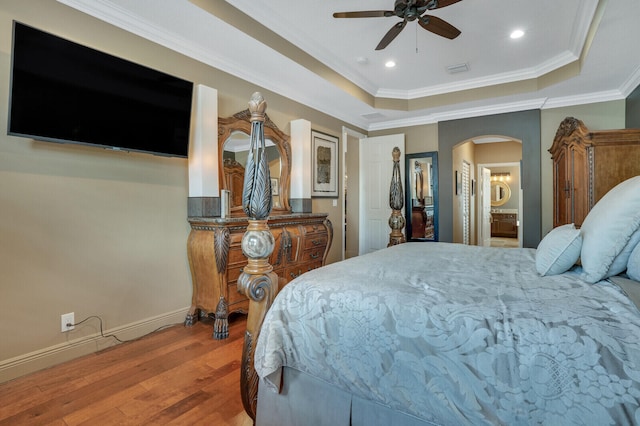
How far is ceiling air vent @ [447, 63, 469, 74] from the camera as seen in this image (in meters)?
3.90

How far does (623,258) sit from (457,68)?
3415 millimetres

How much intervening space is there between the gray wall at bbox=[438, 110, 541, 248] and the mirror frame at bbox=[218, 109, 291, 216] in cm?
276

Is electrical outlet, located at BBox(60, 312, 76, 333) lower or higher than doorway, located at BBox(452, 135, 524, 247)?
lower

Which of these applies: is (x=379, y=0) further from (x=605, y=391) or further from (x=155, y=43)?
(x=605, y=391)

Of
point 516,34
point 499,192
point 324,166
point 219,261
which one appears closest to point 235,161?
point 219,261

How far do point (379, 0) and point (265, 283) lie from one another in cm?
264

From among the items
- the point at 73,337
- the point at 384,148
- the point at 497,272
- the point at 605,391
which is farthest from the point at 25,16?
the point at 384,148

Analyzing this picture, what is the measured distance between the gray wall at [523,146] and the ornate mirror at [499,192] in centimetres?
656

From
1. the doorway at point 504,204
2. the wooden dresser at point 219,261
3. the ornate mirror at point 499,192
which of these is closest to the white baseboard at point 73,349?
the wooden dresser at point 219,261

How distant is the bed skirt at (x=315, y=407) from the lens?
3.76 ft

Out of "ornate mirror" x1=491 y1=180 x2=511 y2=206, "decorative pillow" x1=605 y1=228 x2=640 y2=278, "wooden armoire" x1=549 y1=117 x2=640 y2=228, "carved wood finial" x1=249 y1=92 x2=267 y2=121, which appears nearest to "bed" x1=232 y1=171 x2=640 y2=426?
"decorative pillow" x1=605 y1=228 x2=640 y2=278

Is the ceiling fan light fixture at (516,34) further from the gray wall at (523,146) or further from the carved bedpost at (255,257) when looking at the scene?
the carved bedpost at (255,257)

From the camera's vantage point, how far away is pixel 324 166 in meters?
4.78

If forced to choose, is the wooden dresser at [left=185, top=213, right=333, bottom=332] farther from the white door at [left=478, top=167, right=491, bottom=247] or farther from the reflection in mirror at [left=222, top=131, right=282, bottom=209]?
the white door at [left=478, top=167, right=491, bottom=247]
